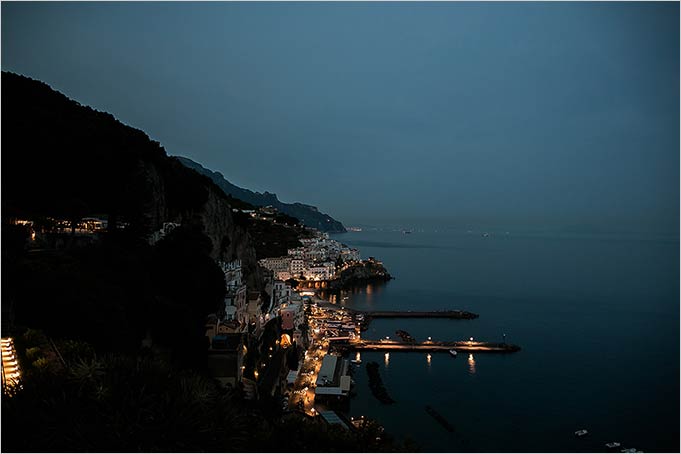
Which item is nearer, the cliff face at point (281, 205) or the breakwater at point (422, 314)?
the breakwater at point (422, 314)

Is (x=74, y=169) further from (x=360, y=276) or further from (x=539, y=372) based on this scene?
(x=360, y=276)

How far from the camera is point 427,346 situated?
1639 centimetres

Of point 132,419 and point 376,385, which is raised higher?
point 132,419

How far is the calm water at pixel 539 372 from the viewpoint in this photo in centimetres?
1019

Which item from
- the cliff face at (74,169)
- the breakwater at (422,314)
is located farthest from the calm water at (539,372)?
the cliff face at (74,169)

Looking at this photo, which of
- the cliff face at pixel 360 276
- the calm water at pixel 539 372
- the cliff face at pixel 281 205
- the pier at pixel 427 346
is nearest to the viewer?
the calm water at pixel 539 372

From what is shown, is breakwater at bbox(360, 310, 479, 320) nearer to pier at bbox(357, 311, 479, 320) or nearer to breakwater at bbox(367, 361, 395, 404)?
pier at bbox(357, 311, 479, 320)

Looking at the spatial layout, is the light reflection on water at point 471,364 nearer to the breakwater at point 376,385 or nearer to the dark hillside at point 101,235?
the breakwater at point 376,385

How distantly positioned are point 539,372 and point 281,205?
9104 centimetres

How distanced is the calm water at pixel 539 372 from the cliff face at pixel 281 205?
68439mm

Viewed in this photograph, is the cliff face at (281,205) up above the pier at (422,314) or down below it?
above

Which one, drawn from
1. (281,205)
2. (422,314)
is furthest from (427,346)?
(281,205)

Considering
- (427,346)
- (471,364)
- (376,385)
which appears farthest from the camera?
(427,346)

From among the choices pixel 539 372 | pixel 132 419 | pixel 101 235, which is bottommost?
pixel 539 372
